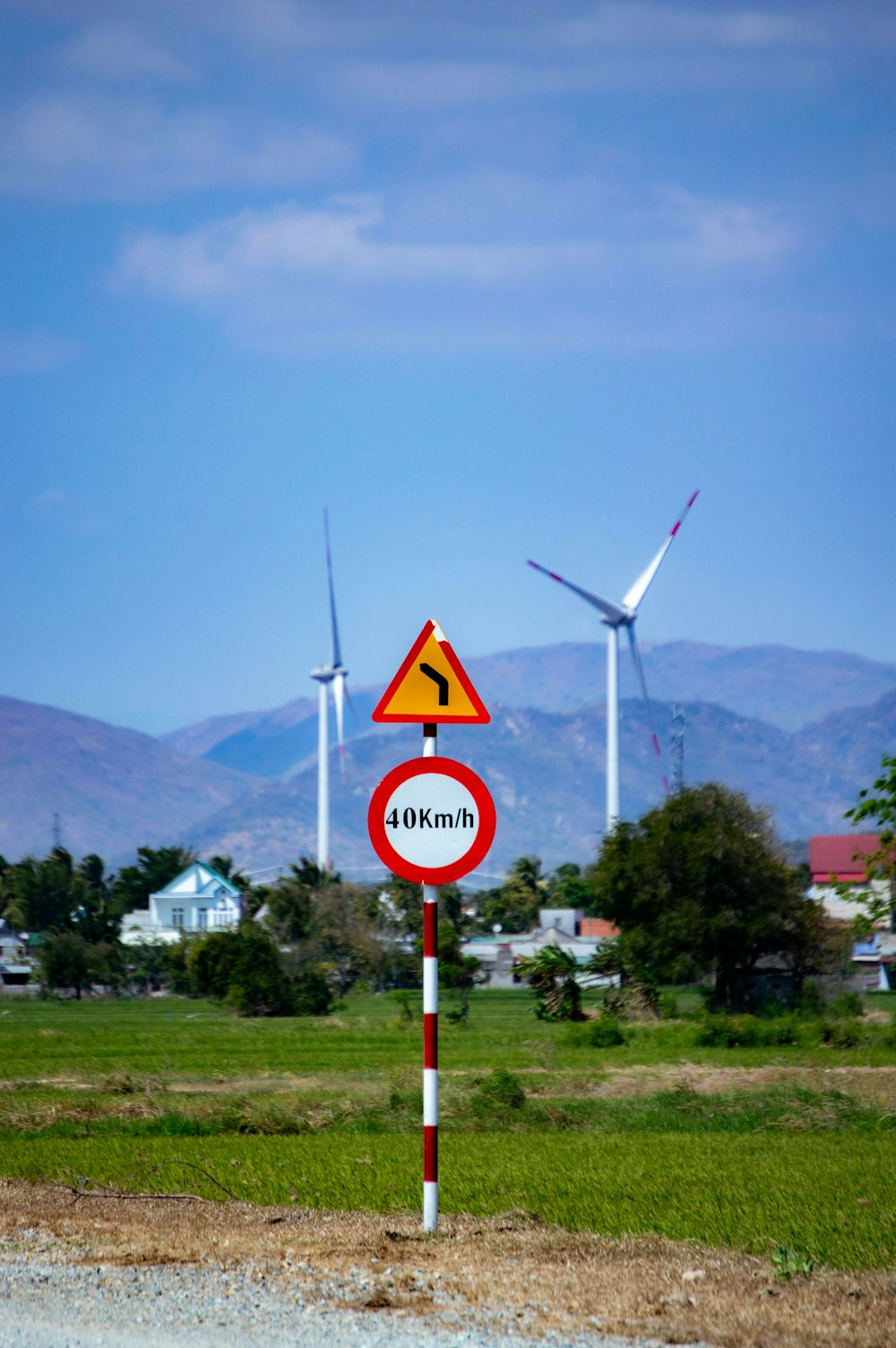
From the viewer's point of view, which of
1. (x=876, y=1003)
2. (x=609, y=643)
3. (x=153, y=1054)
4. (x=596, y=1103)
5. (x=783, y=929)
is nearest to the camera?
(x=596, y=1103)

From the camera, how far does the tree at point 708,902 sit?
46688mm

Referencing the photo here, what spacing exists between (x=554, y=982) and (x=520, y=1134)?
103ft

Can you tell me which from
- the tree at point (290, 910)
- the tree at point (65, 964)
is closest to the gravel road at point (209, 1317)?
the tree at point (65, 964)

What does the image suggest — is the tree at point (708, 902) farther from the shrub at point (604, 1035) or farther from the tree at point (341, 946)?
the tree at point (341, 946)

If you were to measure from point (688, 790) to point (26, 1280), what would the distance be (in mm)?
42912

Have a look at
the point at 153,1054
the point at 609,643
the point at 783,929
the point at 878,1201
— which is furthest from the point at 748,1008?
the point at 878,1201

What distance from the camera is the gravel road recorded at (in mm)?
6270

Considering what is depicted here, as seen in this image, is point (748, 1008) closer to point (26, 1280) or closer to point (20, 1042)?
point (20, 1042)

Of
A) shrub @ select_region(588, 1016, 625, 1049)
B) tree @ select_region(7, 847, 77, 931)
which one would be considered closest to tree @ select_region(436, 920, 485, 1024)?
shrub @ select_region(588, 1016, 625, 1049)

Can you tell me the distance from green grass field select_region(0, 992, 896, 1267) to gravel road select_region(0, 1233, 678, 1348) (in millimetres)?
2444

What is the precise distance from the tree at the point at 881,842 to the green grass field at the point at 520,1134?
221cm

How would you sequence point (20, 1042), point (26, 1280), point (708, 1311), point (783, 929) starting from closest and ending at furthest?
point (708, 1311) → point (26, 1280) → point (20, 1042) → point (783, 929)

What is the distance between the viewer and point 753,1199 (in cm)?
1033

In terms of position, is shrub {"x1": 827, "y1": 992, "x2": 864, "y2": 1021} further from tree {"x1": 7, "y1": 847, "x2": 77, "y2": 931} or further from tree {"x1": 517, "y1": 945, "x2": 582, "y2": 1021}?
tree {"x1": 7, "y1": 847, "x2": 77, "y2": 931}
